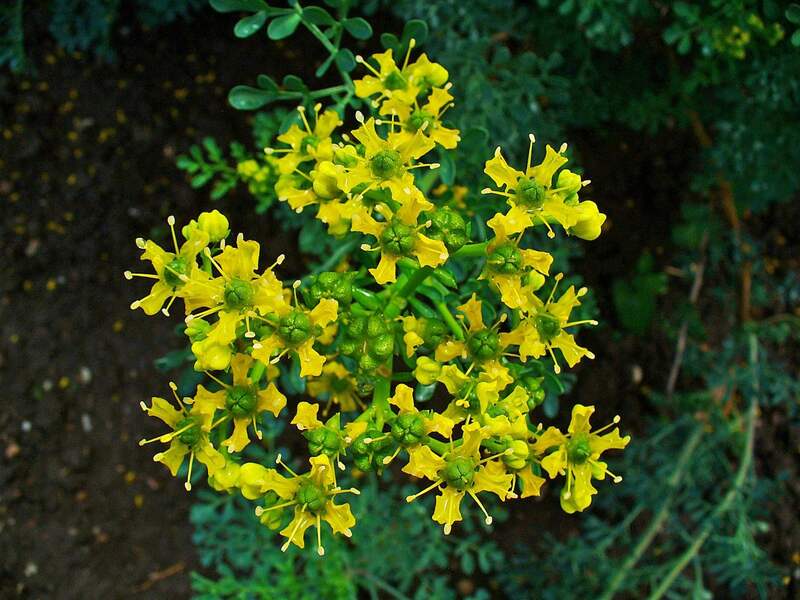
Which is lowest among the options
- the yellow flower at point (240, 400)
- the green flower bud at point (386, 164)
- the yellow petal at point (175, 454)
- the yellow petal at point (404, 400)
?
the yellow petal at point (175, 454)

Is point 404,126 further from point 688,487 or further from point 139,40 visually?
point 139,40

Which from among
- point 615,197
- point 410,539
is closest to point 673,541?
point 410,539

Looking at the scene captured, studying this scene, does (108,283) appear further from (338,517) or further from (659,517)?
(659,517)

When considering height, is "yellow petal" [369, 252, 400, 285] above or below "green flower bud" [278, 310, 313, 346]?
above

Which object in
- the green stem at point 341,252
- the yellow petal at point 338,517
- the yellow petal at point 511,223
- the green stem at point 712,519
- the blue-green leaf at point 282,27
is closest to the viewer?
the yellow petal at point 511,223

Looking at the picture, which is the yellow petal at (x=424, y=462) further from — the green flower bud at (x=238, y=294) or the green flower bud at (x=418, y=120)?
the green flower bud at (x=418, y=120)

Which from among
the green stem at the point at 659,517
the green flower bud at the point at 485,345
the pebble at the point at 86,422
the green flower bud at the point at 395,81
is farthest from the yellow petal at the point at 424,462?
the pebble at the point at 86,422

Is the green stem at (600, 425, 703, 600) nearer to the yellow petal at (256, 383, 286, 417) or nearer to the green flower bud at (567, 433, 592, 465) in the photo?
the green flower bud at (567, 433, 592, 465)

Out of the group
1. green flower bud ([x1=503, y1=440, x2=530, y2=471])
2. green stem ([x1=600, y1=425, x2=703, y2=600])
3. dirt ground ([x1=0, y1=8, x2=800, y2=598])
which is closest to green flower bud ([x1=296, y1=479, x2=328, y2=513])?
green flower bud ([x1=503, y1=440, x2=530, y2=471])
